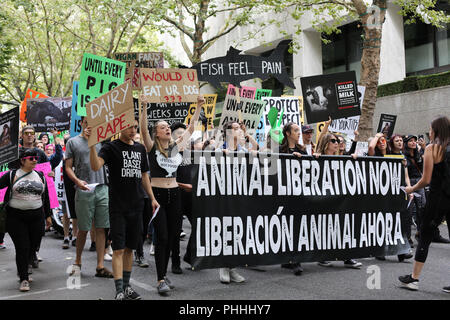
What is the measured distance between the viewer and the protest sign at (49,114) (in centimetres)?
1286

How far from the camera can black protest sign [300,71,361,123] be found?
28.7ft

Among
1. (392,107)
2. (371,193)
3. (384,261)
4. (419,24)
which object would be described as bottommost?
(384,261)

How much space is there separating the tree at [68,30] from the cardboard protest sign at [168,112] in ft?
29.9

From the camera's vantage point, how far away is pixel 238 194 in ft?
19.9

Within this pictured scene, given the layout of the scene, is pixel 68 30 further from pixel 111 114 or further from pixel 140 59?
pixel 111 114

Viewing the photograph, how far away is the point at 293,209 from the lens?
6.33 m

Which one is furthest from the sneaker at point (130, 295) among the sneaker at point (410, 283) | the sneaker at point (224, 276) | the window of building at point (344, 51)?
the window of building at point (344, 51)

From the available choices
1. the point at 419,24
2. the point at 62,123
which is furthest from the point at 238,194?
the point at 419,24

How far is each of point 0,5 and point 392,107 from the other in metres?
17.5

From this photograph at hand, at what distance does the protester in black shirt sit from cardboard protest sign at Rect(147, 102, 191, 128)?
14.1 ft

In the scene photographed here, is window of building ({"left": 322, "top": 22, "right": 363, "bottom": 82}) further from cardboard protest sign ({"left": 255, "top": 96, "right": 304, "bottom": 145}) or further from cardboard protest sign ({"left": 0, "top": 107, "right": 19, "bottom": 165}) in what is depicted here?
cardboard protest sign ({"left": 0, "top": 107, "right": 19, "bottom": 165})

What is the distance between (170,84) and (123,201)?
133 inches

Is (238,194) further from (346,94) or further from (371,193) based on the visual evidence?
(346,94)

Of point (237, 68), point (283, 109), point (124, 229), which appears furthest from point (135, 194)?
point (283, 109)
